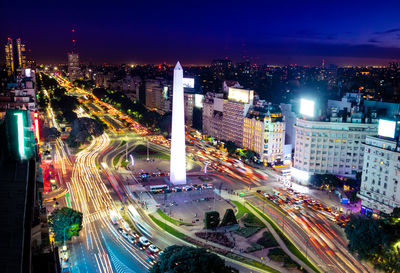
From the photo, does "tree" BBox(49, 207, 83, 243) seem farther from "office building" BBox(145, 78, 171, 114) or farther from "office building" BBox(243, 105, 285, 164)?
"office building" BBox(145, 78, 171, 114)

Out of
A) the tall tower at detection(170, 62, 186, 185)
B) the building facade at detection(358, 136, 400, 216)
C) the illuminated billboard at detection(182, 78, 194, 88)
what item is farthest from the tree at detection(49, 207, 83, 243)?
the illuminated billboard at detection(182, 78, 194, 88)

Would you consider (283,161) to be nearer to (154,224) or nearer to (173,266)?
(154,224)

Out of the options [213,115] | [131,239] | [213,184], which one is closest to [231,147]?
[213,115]

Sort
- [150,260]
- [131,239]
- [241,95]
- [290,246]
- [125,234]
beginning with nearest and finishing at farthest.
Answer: [150,260]
[290,246]
[131,239]
[125,234]
[241,95]

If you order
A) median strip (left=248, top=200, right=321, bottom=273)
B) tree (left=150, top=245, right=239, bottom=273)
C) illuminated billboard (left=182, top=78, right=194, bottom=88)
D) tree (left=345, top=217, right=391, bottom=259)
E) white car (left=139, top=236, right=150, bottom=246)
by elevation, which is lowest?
median strip (left=248, top=200, right=321, bottom=273)

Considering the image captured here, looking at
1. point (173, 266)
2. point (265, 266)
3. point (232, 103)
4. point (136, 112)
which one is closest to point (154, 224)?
point (265, 266)

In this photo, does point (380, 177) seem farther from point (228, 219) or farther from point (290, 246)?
point (228, 219)
